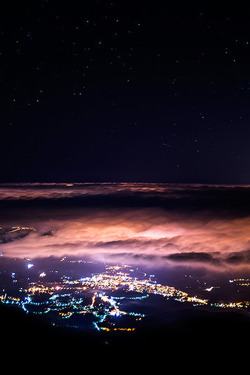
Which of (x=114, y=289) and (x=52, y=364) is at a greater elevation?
(x=52, y=364)

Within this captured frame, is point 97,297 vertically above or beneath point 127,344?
beneath

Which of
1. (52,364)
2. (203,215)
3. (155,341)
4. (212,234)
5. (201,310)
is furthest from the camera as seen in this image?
(203,215)

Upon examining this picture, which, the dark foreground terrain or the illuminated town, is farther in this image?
the illuminated town

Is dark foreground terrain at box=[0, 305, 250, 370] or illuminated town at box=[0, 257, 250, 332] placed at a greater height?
dark foreground terrain at box=[0, 305, 250, 370]

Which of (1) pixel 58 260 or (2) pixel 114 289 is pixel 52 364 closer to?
(2) pixel 114 289

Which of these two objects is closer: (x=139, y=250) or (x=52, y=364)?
(x=52, y=364)

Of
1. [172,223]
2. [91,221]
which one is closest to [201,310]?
[172,223]
